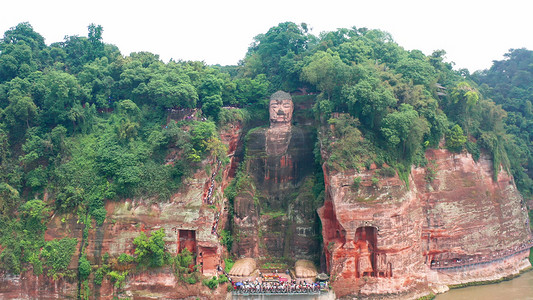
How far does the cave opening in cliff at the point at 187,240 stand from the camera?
90.6ft

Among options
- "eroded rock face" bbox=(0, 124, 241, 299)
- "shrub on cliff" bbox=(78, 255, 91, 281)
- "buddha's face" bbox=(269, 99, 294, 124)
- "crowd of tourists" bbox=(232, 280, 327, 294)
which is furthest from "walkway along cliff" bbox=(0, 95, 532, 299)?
"crowd of tourists" bbox=(232, 280, 327, 294)

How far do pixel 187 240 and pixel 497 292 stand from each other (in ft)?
65.4

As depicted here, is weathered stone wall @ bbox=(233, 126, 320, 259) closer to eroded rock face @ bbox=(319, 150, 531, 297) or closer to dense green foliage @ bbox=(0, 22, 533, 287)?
dense green foliage @ bbox=(0, 22, 533, 287)

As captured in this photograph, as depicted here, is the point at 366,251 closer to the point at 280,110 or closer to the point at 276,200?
the point at 276,200

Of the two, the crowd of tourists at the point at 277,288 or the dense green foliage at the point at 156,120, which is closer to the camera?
the crowd of tourists at the point at 277,288

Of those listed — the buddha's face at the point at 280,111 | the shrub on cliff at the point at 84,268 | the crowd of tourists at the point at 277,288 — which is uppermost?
the buddha's face at the point at 280,111

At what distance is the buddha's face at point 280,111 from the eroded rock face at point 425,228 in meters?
6.34

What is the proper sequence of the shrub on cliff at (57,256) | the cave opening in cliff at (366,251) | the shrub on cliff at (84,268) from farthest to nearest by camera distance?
the cave opening in cliff at (366,251)
the shrub on cliff at (57,256)
the shrub on cliff at (84,268)

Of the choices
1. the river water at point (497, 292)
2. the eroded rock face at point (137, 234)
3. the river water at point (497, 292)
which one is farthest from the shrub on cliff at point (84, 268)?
the river water at point (497, 292)

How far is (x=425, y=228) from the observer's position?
30.2 metres

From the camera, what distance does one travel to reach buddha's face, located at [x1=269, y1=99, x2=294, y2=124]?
32719 mm

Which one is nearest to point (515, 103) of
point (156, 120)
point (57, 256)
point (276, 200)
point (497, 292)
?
point (497, 292)

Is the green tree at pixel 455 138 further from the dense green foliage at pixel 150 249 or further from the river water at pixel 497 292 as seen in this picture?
the dense green foliage at pixel 150 249

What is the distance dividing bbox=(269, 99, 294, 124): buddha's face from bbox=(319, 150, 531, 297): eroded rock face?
6343 mm
